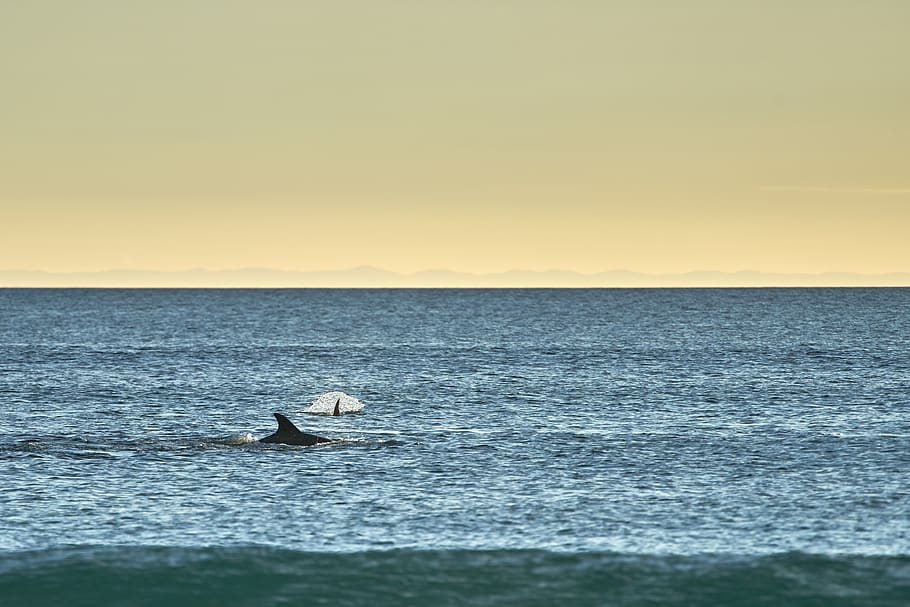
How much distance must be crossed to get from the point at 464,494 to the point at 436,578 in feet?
29.8

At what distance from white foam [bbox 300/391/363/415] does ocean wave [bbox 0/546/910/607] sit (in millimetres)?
31922

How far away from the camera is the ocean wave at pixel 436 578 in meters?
25.0

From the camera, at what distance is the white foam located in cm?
6056

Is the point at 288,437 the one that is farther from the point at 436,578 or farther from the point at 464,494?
the point at 436,578

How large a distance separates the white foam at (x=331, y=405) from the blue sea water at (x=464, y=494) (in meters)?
0.81

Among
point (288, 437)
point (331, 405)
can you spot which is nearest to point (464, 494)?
point (288, 437)

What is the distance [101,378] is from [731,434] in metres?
48.2

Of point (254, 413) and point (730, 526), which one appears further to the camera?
point (254, 413)

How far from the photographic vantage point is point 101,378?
82250mm

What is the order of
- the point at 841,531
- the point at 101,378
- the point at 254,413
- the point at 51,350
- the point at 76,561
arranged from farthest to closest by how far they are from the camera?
the point at 51,350
the point at 101,378
the point at 254,413
the point at 841,531
the point at 76,561

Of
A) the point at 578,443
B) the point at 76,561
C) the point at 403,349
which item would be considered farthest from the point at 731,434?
the point at 403,349

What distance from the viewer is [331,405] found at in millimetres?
61281

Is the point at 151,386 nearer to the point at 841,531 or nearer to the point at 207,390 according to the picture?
the point at 207,390

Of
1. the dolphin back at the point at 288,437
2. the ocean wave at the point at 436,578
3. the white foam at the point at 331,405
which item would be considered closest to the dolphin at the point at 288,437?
the dolphin back at the point at 288,437
